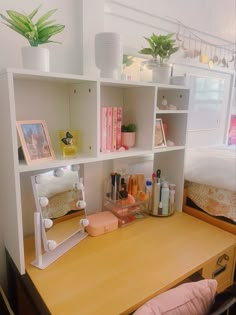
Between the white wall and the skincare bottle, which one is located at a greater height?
the white wall

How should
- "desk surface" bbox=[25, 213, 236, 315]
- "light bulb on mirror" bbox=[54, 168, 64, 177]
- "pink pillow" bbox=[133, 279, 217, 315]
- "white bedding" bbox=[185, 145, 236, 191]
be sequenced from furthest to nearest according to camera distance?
"white bedding" bbox=[185, 145, 236, 191] < "light bulb on mirror" bbox=[54, 168, 64, 177] < "desk surface" bbox=[25, 213, 236, 315] < "pink pillow" bbox=[133, 279, 217, 315]

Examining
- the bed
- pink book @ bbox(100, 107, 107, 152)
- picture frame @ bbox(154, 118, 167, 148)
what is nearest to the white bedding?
the bed

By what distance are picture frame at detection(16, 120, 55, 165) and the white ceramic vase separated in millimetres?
411

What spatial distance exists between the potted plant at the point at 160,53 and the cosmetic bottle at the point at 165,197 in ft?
2.08

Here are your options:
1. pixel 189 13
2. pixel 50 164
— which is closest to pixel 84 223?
pixel 50 164

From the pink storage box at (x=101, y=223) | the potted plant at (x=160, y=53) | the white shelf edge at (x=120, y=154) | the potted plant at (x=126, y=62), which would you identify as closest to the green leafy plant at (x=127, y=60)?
the potted plant at (x=126, y=62)

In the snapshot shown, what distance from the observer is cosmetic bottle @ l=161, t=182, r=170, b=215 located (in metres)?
1.47

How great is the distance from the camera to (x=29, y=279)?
0.95m

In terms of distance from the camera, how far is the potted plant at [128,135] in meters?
1.34

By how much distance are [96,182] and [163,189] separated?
1.37 feet

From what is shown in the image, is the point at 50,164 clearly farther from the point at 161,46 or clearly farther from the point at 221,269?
the point at 221,269

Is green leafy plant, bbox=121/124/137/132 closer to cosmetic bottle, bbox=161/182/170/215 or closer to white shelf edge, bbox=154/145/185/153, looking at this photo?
white shelf edge, bbox=154/145/185/153

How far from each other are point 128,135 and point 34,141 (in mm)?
537

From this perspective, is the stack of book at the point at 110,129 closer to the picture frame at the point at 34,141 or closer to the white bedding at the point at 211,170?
the picture frame at the point at 34,141
